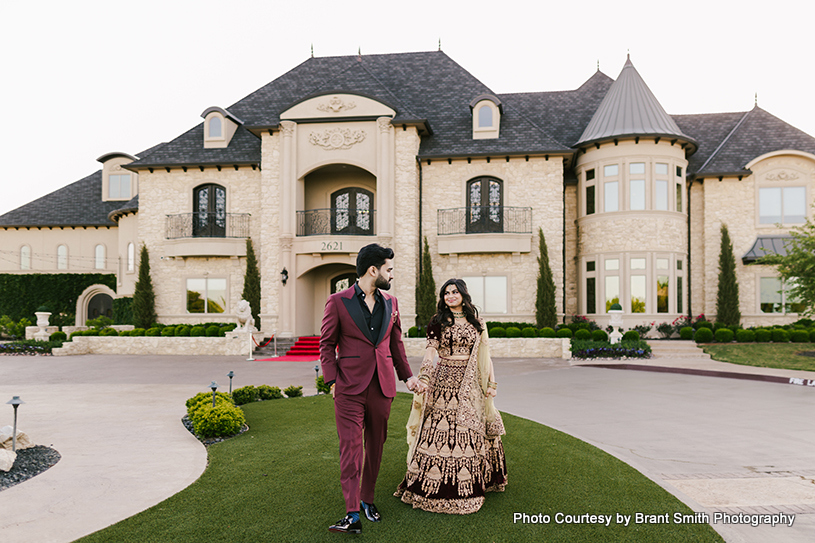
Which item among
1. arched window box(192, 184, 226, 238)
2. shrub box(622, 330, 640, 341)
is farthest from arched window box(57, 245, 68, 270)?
shrub box(622, 330, 640, 341)

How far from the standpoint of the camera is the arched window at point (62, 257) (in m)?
29.7

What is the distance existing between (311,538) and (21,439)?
4.44m

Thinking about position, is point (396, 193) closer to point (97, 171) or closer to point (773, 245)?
point (773, 245)

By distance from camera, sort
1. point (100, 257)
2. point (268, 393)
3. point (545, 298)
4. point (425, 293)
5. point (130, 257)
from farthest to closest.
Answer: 1. point (100, 257)
2. point (130, 257)
3. point (425, 293)
4. point (545, 298)
5. point (268, 393)

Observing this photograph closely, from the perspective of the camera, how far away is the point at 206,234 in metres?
23.2

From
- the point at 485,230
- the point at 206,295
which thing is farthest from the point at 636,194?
the point at 206,295

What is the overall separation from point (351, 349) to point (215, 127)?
2199 centimetres

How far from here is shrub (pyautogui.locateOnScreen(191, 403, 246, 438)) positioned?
6.98 m

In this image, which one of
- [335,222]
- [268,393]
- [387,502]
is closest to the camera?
[387,502]

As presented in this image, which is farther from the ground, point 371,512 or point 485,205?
point 485,205

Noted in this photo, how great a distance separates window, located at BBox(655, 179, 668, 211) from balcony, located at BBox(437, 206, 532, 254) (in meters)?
4.89

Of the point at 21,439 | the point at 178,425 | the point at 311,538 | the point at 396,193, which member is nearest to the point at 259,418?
the point at 178,425

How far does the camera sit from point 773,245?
71.5 feet

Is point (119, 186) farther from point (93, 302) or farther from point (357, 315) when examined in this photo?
point (357, 315)
